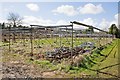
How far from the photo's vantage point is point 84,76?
7.29 m

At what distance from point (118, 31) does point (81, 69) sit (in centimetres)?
5804

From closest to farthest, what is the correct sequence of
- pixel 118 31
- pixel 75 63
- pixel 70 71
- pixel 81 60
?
pixel 70 71 → pixel 75 63 → pixel 81 60 → pixel 118 31

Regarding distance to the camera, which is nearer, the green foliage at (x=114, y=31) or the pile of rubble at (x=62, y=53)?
the pile of rubble at (x=62, y=53)

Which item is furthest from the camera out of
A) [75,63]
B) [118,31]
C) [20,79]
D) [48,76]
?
[118,31]

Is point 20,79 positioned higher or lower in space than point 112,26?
lower

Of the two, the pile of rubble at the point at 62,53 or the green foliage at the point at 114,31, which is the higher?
the green foliage at the point at 114,31

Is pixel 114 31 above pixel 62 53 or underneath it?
above

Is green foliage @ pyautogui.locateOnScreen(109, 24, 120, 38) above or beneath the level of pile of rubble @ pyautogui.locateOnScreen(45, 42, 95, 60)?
above

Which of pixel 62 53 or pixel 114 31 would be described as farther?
pixel 114 31

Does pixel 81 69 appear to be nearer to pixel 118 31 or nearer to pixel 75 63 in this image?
pixel 75 63

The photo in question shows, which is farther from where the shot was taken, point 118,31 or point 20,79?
point 118,31

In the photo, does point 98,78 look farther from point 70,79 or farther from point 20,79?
point 20,79

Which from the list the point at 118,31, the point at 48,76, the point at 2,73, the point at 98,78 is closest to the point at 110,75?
the point at 98,78

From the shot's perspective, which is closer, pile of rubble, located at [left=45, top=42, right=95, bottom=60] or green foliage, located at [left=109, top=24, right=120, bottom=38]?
pile of rubble, located at [left=45, top=42, right=95, bottom=60]
